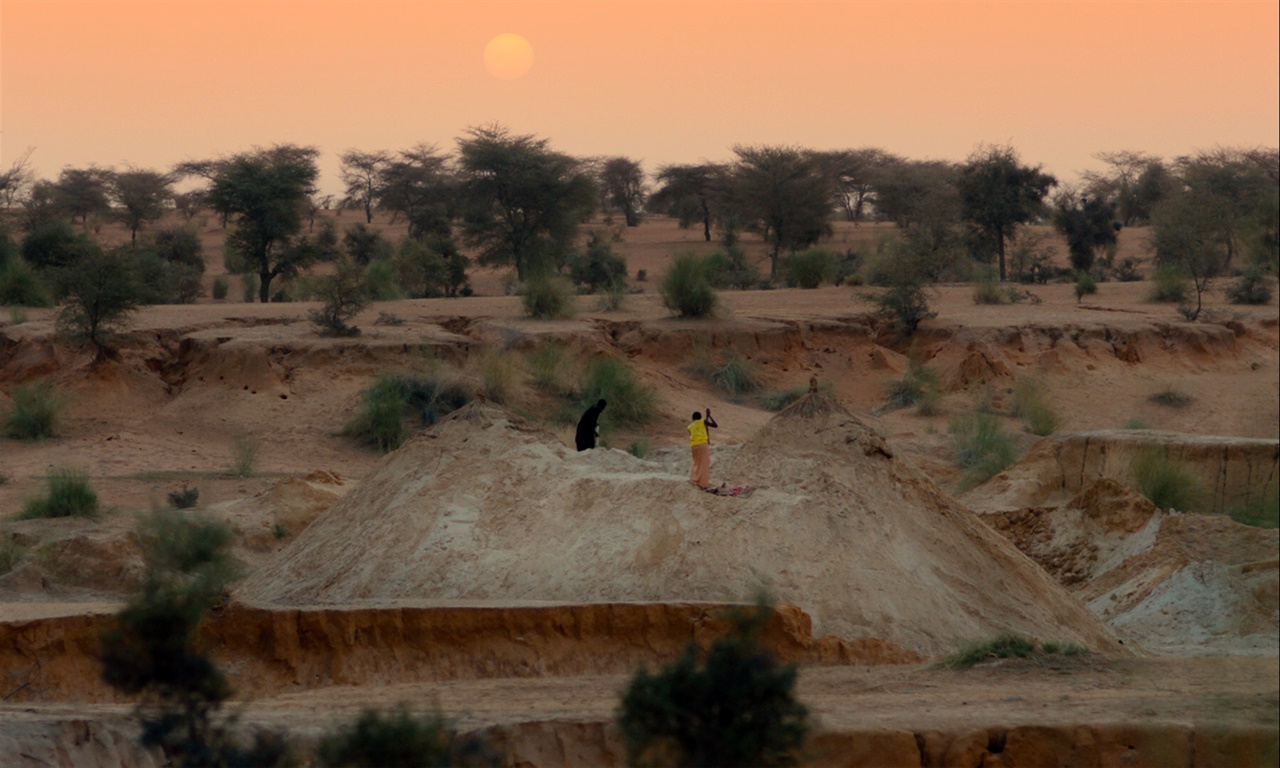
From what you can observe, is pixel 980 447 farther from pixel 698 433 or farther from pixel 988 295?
pixel 988 295

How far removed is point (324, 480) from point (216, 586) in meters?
9.42

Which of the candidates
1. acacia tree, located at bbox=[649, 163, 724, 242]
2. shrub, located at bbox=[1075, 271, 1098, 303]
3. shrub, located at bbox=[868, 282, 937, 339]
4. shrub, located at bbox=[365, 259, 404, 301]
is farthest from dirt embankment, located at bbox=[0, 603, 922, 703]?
acacia tree, located at bbox=[649, 163, 724, 242]

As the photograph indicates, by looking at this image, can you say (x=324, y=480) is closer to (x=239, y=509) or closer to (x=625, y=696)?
(x=239, y=509)

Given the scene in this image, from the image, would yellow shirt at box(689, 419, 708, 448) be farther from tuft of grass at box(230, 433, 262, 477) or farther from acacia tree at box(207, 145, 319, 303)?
acacia tree at box(207, 145, 319, 303)

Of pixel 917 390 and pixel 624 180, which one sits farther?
pixel 624 180

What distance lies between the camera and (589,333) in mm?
24906

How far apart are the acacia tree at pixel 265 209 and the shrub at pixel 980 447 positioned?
15675 millimetres

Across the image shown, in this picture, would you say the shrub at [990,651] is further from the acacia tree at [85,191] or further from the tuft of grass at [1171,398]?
the acacia tree at [85,191]

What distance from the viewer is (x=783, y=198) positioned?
3891 centimetres

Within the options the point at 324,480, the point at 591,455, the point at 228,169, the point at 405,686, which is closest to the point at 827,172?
the point at 228,169

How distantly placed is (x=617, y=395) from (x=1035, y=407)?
20.8 feet

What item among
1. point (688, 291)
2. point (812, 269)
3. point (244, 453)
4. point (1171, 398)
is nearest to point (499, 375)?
point (244, 453)

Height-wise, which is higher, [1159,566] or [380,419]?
[380,419]

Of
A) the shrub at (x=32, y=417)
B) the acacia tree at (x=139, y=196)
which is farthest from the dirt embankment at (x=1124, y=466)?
the acacia tree at (x=139, y=196)
